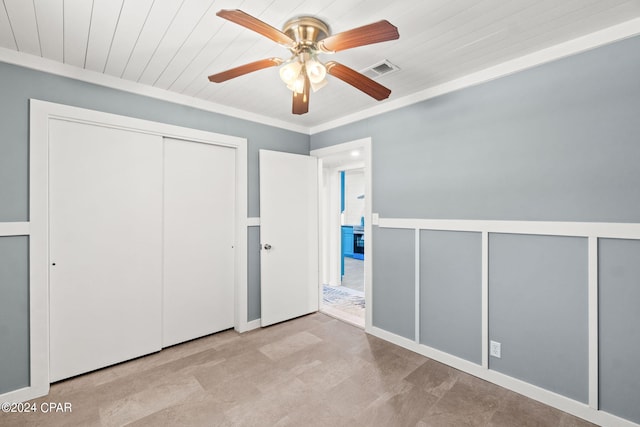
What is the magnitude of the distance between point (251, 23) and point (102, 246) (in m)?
2.23

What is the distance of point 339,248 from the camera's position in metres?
5.38

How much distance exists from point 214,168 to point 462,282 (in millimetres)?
2673

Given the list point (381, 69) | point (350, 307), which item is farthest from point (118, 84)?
point (350, 307)

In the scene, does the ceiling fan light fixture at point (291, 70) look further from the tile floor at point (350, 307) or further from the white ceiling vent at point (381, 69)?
the tile floor at point (350, 307)

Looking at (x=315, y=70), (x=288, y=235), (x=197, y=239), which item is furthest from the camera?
(x=288, y=235)

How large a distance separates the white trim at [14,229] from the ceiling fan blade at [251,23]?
211 centimetres

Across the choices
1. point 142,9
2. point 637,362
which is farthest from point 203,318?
point 637,362

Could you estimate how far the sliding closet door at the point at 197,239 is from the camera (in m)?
2.88

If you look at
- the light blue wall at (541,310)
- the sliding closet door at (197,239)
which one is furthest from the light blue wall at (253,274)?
the light blue wall at (541,310)

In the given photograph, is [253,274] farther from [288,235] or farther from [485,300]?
[485,300]

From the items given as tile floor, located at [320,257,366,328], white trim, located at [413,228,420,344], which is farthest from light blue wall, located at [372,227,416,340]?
tile floor, located at [320,257,366,328]

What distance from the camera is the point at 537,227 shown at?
2.10 m

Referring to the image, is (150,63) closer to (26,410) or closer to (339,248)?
(26,410)

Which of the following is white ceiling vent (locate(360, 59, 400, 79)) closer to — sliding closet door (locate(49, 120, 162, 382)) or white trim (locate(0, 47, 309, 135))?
white trim (locate(0, 47, 309, 135))
